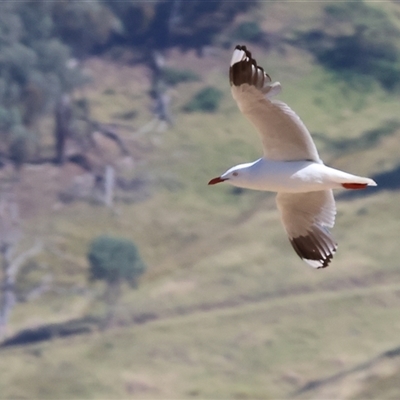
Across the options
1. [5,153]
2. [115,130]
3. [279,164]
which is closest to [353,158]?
[115,130]

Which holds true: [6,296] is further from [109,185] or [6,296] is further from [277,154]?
[277,154]

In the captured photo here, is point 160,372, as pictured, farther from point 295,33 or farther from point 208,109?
point 295,33

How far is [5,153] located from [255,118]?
15100 mm

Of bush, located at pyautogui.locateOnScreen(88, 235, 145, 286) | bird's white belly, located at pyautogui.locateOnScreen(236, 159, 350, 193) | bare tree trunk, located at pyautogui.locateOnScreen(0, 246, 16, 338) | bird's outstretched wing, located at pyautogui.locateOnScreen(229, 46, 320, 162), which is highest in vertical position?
bush, located at pyautogui.locateOnScreen(88, 235, 145, 286)

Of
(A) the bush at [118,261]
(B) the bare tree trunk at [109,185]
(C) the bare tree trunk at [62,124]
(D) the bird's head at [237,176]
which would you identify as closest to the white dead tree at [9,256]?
(A) the bush at [118,261]

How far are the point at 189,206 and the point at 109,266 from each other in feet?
5.73

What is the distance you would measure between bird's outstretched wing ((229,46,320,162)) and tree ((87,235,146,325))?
11840mm

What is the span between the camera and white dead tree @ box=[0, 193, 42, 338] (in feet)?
54.4

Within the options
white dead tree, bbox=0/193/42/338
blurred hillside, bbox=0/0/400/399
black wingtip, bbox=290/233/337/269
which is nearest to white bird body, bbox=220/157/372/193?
black wingtip, bbox=290/233/337/269


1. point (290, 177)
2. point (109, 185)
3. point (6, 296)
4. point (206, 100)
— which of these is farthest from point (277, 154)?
point (206, 100)

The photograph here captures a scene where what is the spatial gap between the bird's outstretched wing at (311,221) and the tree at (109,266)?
11.3 m

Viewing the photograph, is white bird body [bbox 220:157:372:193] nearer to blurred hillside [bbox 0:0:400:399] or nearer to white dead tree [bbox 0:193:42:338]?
blurred hillside [bbox 0:0:400:399]

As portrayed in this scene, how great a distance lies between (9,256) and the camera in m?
17.2

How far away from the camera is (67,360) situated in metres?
15.0
